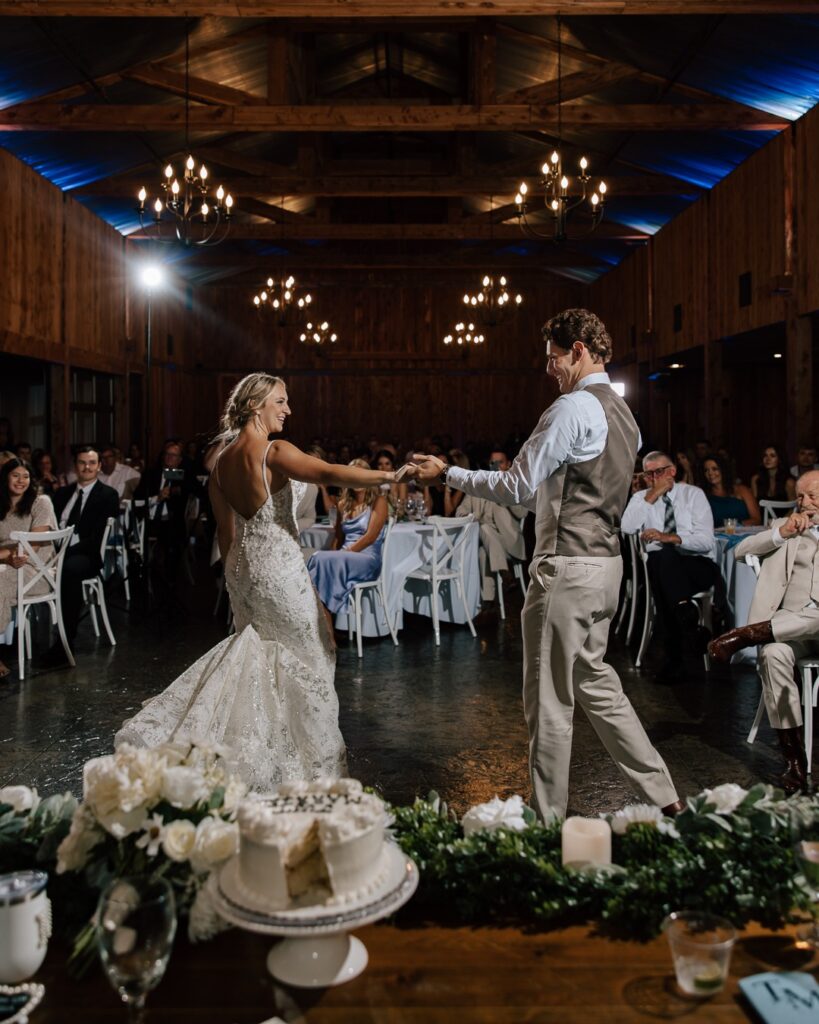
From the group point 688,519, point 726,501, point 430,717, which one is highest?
point 726,501

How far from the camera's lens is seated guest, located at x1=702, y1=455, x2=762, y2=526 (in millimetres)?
7250

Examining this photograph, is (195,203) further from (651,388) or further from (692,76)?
(651,388)

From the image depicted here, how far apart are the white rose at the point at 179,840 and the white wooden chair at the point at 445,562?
5350 millimetres

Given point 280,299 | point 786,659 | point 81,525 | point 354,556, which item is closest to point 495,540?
point 354,556

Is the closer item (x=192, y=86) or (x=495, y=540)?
(x=495, y=540)

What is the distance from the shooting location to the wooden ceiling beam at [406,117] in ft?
31.5

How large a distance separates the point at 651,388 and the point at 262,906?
1564 cm

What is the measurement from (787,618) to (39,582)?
447 cm

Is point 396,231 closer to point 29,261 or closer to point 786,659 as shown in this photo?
point 29,261

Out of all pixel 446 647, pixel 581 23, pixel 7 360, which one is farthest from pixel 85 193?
pixel 446 647

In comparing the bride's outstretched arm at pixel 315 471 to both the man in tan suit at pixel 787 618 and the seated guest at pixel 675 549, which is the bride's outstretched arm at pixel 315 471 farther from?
the seated guest at pixel 675 549

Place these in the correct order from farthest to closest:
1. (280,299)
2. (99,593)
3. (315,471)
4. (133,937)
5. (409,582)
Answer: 1. (280,299)
2. (409,582)
3. (99,593)
4. (315,471)
5. (133,937)

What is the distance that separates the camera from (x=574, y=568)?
282 centimetres

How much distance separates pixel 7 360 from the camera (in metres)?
12.2
